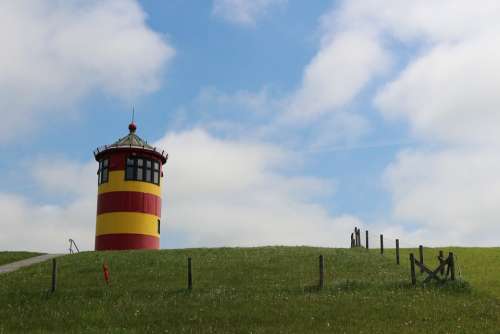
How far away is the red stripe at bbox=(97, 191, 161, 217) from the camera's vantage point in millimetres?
44125

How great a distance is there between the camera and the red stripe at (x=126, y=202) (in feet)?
145

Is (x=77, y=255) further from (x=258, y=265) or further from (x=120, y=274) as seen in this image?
(x=258, y=265)

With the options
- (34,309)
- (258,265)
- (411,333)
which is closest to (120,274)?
(258,265)

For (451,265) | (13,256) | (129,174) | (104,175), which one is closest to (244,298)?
(451,265)

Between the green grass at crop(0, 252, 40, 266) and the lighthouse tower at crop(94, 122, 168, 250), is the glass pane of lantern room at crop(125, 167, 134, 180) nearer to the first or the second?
the lighthouse tower at crop(94, 122, 168, 250)

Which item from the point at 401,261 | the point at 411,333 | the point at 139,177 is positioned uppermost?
the point at 139,177

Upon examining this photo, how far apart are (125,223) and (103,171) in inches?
187

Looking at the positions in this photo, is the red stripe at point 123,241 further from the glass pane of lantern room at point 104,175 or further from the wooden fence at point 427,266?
the wooden fence at point 427,266

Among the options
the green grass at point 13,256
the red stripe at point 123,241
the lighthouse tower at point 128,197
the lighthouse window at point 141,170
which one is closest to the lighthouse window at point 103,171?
the lighthouse tower at point 128,197

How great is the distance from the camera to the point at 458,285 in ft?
85.7

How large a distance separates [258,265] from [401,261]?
9.50m

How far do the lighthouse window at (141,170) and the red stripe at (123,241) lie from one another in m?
4.12

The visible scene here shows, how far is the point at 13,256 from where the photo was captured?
43125 mm

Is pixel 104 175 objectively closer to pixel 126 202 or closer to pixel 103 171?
pixel 103 171
